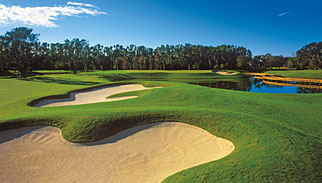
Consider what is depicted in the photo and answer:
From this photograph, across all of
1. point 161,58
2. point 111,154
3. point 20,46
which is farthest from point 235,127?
point 161,58

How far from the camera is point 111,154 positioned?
22.3 ft

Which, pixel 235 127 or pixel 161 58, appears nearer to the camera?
pixel 235 127

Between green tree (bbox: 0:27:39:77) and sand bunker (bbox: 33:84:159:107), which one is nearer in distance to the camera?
sand bunker (bbox: 33:84:159:107)

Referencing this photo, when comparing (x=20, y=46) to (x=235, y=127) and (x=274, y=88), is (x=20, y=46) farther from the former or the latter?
(x=274, y=88)

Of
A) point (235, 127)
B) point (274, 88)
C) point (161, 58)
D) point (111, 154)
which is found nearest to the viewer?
point (111, 154)

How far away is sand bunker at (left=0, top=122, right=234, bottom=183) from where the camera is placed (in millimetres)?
5676

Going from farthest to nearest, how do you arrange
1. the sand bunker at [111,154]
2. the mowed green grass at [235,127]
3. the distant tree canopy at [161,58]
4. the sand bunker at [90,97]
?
1. the distant tree canopy at [161,58]
2. the sand bunker at [90,97]
3. the sand bunker at [111,154]
4. the mowed green grass at [235,127]

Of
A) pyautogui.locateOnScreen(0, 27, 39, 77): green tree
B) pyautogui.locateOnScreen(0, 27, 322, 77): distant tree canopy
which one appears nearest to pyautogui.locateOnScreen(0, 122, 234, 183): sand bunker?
pyautogui.locateOnScreen(0, 27, 39, 77): green tree

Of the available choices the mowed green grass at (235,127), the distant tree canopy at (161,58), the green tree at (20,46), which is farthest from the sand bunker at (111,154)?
the distant tree canopy at (161,58)

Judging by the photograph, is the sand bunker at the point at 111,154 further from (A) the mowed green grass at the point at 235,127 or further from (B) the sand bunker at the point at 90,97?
(B) the sand bunker at the point at 90,97

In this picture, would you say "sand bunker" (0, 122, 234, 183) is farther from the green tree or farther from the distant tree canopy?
the distant tree canopy

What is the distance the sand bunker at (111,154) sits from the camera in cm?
568

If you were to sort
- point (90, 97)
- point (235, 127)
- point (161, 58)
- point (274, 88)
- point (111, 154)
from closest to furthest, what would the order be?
1. point (111, 154)
2. point (235, 127)
3. point (90, 97)
4. point (274, 88)
5. point (161, 58)

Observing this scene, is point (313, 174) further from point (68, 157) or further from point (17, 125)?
point (17, 125)
